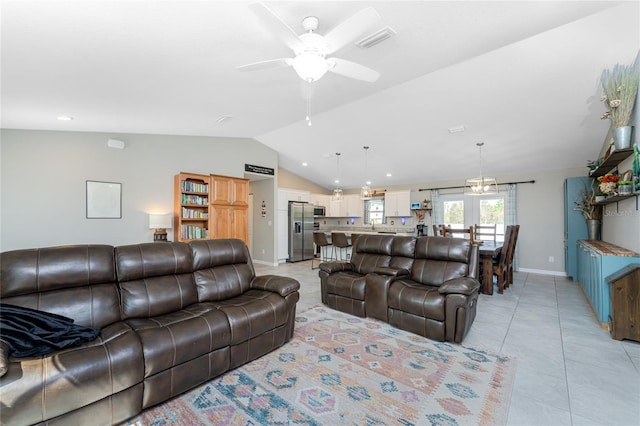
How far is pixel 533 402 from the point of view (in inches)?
74.1

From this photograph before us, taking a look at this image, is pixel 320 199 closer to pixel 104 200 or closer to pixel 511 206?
pixel 511 206

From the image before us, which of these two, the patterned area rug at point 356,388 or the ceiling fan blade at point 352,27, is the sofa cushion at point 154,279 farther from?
the ceiling fan blade at point 352,27

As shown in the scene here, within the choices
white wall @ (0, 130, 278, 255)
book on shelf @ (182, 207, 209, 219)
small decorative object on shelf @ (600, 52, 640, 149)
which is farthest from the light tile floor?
white wall @ (0, 130, 278, 255)

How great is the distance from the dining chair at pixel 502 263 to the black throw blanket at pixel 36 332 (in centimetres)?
527

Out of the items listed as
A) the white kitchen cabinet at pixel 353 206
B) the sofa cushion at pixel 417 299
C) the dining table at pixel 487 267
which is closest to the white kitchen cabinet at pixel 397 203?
the white kitchen cabinet at pixel 353 206

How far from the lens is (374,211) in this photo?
30.1ft

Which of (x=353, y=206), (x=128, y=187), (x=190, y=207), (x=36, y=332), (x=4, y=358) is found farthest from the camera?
(x=353, y=206)

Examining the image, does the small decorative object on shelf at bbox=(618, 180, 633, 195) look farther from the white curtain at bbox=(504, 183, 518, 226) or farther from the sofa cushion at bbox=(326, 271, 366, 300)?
the white curtain at bbox=(504, 183, 518, 226)

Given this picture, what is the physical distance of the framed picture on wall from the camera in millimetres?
4441

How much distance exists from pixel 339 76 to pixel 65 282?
337cm

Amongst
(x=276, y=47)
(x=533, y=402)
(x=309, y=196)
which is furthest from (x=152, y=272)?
(x=309, y=196)

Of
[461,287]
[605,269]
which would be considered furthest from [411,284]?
[605,269]

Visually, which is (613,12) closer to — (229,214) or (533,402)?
(533,402)

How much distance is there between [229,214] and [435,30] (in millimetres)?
4900
